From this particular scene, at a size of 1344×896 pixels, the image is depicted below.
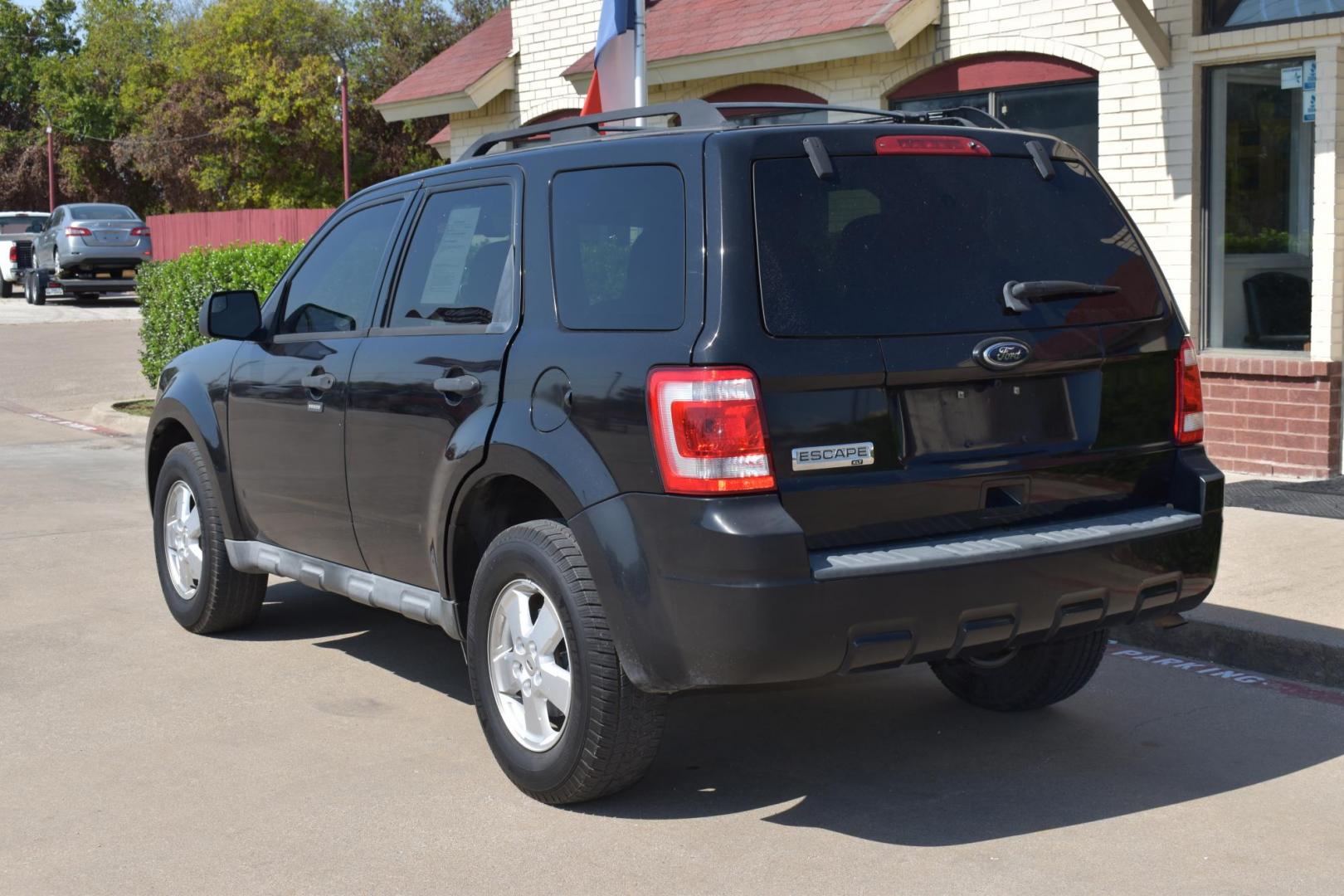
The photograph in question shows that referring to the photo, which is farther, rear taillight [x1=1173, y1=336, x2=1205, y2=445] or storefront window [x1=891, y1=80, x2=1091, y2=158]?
storefront window [x1=891, y1=80, x2=1091, y2=158]

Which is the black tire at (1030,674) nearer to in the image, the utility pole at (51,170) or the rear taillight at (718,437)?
the rear taillight at (718,437)

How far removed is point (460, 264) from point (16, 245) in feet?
111

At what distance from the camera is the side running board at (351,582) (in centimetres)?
544

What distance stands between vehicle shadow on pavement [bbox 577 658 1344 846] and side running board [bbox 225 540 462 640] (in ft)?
2.90

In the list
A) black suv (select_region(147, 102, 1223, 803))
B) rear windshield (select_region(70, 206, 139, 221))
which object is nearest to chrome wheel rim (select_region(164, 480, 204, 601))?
black suv (select_region(147, 102, 1223, 803))

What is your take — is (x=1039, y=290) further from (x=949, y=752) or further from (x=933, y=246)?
(x=949, y=752)

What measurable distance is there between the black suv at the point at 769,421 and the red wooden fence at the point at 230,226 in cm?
3767

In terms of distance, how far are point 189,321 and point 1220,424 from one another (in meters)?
9.75

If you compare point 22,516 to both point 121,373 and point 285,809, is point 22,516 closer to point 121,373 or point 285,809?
point 285,809

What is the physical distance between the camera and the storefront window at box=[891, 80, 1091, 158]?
11.8 m

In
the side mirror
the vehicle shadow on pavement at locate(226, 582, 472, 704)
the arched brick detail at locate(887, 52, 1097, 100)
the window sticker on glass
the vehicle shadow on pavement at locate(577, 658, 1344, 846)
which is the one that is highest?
the arched brick detail at locate(887, 52, 1097, 100)

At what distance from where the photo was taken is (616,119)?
5227 millimetres

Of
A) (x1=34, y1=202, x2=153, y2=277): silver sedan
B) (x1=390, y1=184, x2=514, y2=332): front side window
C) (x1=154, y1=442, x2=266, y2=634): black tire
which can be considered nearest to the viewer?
(x1=390, y1=184, x2=514, y2=332): front side window

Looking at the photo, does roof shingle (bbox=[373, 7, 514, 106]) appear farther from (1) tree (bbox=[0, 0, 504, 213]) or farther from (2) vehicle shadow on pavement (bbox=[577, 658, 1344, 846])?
(1) tree (bbox=[0, 0, 504, 213])
